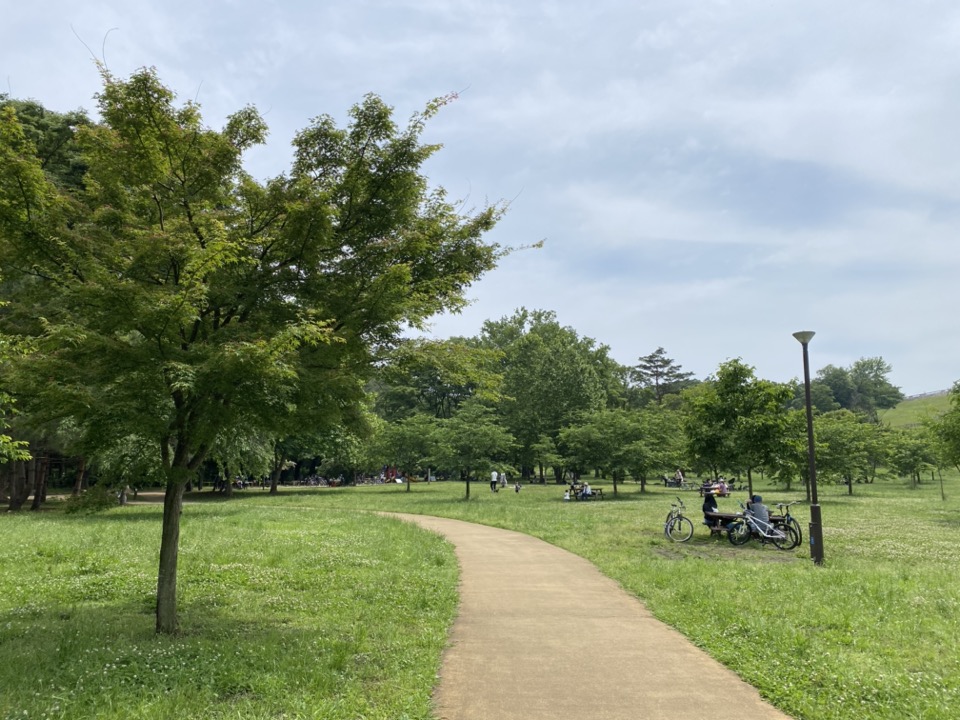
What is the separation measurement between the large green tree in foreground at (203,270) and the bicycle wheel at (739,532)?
10.9 m

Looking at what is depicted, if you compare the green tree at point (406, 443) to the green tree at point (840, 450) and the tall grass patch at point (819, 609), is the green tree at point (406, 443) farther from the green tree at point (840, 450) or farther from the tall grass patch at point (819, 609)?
the tall grass patch at point (819, 609)

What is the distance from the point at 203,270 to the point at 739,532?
1394cm

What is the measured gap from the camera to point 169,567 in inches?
272

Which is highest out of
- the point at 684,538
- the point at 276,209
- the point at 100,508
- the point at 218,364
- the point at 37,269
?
the point at 276,209

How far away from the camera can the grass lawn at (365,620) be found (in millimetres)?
4965

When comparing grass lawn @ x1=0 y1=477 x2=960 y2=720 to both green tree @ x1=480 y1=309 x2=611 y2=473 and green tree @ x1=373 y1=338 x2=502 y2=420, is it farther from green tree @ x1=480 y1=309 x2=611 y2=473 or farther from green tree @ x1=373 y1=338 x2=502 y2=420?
green tree @ x1=480 y1=309 x2=611 y2=473

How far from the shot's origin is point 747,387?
56.6ft

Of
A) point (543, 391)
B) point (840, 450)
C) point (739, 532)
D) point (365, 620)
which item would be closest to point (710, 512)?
point (739, 532)

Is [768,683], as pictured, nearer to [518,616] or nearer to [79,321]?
[518,616]

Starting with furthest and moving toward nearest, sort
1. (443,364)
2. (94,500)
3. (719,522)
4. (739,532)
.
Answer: (719,522) < (739,532) < (94,500) < (443,364)

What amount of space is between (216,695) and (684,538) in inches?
512

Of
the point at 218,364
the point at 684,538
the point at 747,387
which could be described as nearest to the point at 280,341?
the point at 218,364

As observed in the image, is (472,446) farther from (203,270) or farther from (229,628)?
(203,270)

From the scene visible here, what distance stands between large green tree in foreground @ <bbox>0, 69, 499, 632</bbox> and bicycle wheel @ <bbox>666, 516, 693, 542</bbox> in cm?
1065
